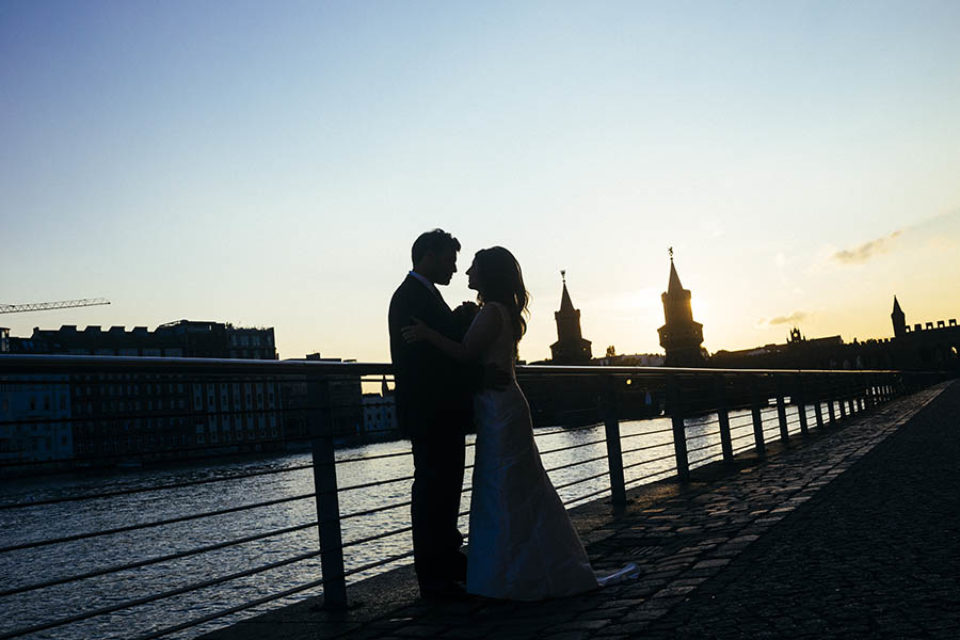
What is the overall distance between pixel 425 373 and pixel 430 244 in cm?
62

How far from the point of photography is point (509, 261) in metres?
4.21

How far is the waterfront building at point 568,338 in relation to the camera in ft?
490

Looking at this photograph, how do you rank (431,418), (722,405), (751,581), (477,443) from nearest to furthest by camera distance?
(751,581) < (431,418) < (477,443) < (722,405)

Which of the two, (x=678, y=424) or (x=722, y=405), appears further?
(x=722, y=405)

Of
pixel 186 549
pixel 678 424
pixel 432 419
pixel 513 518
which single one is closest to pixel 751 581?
pixel 513 518

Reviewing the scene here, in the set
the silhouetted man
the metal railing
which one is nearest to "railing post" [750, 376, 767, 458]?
the metal railing

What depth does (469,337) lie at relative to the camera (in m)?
4.06

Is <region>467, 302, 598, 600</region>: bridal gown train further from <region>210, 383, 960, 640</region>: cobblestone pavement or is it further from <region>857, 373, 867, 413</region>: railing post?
<region>857, 373, 867, 413</region>: railing post

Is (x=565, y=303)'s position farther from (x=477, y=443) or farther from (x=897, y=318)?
(x=477, y=443)

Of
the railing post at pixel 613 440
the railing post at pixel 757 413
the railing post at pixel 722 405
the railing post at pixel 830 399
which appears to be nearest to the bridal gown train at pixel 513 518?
the railing post at pixel 613 440

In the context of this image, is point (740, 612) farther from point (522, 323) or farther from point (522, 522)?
point (522, 323)

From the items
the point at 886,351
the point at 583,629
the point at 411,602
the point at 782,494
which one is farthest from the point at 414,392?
the point at 886,351

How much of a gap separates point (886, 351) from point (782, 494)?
148 metres

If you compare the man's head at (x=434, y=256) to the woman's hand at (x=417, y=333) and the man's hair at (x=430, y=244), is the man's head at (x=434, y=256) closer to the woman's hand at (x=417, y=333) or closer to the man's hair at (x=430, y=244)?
the man's hair at (x=430, y=244)
